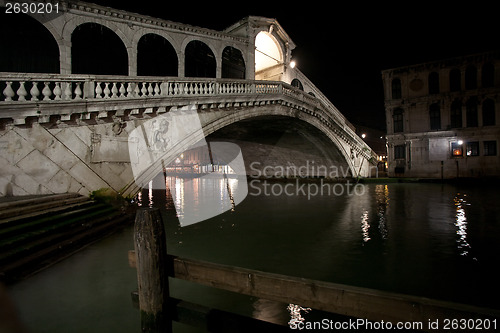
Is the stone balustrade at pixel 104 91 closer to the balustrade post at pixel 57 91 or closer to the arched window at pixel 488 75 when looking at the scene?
the balustrade post at pixel 57 91

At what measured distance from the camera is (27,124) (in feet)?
20.9

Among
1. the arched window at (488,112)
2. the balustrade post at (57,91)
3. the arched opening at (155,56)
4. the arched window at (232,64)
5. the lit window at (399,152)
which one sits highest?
the arched window at (232,64)

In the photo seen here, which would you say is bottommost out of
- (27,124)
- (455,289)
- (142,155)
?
(455,289)

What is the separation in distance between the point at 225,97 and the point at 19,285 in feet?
25.8

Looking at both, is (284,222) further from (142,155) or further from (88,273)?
(88,273)

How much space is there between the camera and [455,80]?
2094 cm

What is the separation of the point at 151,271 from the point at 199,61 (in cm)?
1218

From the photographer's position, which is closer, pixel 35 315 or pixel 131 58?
pixel 35 315

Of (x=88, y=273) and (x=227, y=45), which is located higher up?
(x=227, y=45)

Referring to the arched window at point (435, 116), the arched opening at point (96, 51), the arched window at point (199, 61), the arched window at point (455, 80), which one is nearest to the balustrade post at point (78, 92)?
the arched opening at point (96, 51)

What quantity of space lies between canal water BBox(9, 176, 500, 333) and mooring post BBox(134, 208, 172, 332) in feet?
2.34

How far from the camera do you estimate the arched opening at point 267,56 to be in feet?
50.3

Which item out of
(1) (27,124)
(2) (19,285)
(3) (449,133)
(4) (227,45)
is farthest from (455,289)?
(3) (449,133)

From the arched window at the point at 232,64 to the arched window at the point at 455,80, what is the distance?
666 inches
